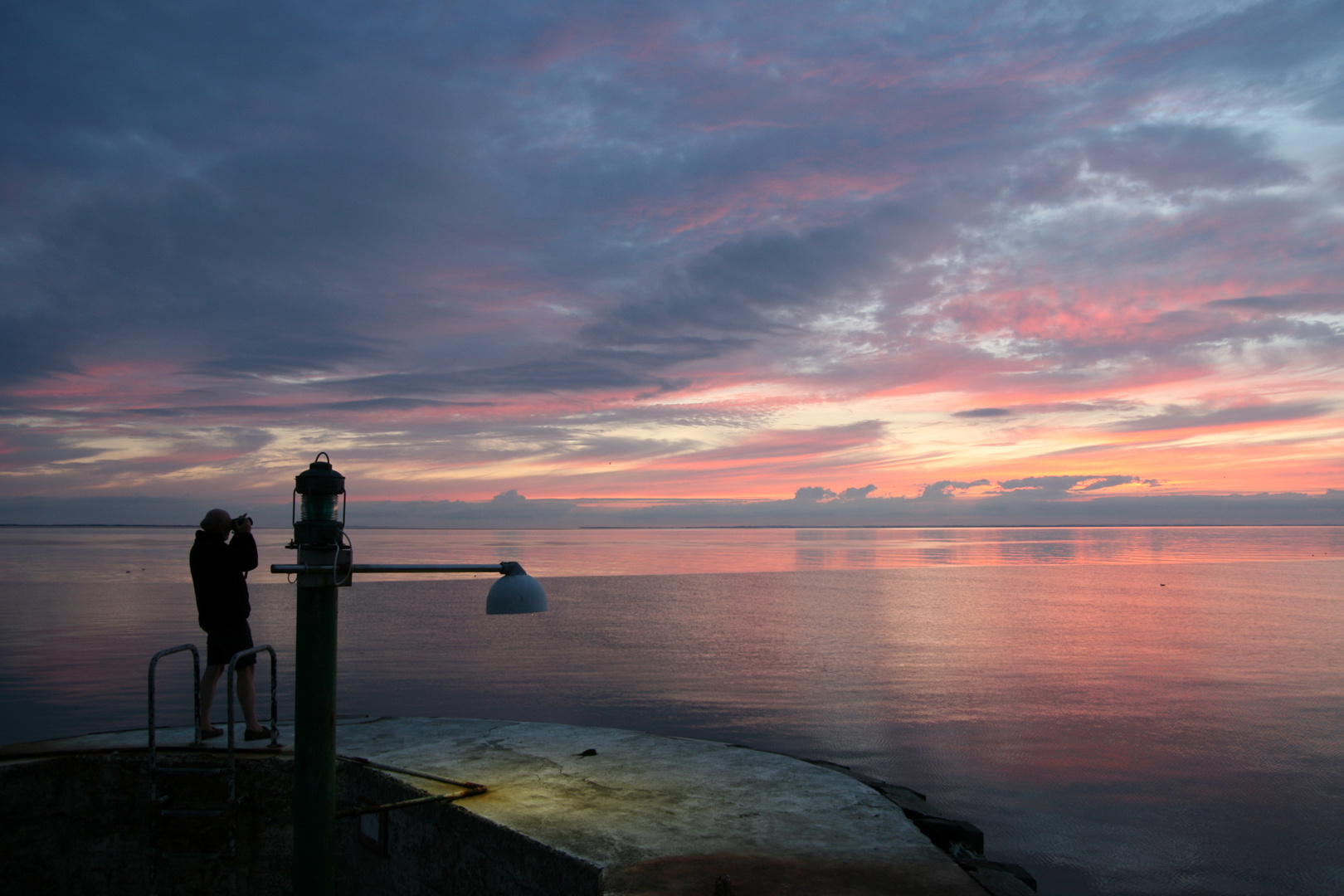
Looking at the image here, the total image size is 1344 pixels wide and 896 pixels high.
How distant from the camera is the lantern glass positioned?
4449 millimetres

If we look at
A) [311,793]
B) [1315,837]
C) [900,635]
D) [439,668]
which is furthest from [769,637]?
[311,793]

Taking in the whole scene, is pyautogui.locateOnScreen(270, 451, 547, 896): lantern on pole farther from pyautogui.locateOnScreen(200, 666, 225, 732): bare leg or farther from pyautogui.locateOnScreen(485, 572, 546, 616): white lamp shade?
pyautogui.locateOnScreen(200, 666, 225, 732): bare leg

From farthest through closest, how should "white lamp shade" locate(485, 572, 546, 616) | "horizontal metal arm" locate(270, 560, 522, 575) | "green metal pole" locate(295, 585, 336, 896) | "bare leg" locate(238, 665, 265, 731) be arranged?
"bare leg" locate(238, 665, 265, 731)
"white lamp shade" locate(485, 572, 546, 616)
"green metal pole" locate(295, 585, 336, 896)
"horizontal metal arm" locate(270, 560, 522, 575)

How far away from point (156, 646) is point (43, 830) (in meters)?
13.0

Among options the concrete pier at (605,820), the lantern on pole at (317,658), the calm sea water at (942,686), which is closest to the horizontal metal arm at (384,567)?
the lantern on pole at (317,658)

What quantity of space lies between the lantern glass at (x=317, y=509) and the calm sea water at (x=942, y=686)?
7021 millimetres

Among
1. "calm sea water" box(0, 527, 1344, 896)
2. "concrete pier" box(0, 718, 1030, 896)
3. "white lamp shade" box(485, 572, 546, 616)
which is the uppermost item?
"white lamp shade" box(485, 572, 546, 616)

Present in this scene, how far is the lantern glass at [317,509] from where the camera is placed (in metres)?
4.45

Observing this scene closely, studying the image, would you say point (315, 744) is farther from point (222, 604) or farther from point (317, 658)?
point (222, 604)

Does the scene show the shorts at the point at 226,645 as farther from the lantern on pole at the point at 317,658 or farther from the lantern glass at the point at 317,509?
the lantern glass at the point at 317,509

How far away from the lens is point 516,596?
4902mm

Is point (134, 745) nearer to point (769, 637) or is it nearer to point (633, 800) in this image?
point (633, 800)

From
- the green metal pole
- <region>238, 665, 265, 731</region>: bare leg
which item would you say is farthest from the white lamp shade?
<region>238, 665, 265, 731</region>: bare leg

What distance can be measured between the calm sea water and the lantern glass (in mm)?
7021
